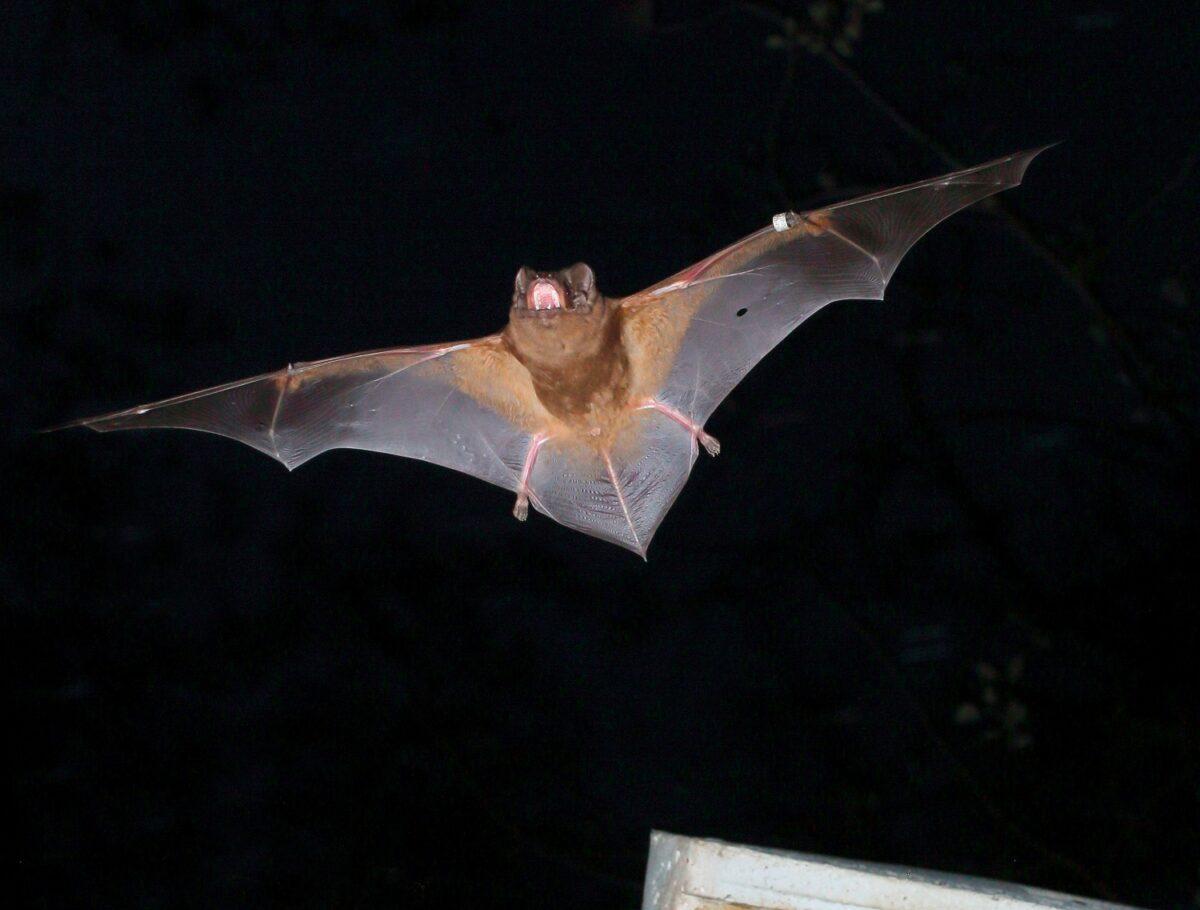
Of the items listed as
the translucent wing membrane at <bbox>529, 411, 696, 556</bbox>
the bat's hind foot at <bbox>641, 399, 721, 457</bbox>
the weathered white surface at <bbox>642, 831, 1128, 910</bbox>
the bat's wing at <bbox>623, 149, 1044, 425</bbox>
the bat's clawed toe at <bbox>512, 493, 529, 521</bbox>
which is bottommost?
the weathered white surface at <bbox>642, 831, 1128, 910</bbox>

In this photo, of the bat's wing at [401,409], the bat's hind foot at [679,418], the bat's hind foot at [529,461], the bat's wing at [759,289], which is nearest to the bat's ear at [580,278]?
the bat's wing at [759,289]

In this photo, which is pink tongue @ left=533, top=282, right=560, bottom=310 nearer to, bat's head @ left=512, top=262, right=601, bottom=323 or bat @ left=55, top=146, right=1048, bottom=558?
bat's head @ left=512, top=262, right=601, bottom=323

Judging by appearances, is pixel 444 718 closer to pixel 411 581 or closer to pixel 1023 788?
pixel 411 581

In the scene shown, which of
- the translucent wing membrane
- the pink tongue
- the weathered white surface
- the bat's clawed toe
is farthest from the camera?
the translucent wing membrane

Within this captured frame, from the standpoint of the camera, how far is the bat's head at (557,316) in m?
4.03

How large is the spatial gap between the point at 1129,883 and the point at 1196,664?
4.51 feet

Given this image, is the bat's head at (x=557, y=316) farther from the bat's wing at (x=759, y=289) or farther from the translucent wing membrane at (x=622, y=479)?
the translucent wing membrane at (x=622, y=479)

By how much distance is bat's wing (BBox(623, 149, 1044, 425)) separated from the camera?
14.6 ft

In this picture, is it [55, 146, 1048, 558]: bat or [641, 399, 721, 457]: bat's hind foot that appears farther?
[641, 399, 721, 457]: bat's hind foot

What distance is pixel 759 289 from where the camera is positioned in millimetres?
4801

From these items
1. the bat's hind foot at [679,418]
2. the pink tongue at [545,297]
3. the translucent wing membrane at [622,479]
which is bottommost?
the translucent wing membrane at [622,479]

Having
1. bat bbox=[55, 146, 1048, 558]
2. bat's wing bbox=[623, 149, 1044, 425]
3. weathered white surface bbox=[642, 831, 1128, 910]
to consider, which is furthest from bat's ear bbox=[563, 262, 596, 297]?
weathered white surface bbox=[642, 831, 1128, 910]

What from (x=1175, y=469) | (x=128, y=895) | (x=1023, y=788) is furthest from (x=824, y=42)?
(x=128, y=895)

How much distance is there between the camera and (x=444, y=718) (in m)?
8.01
